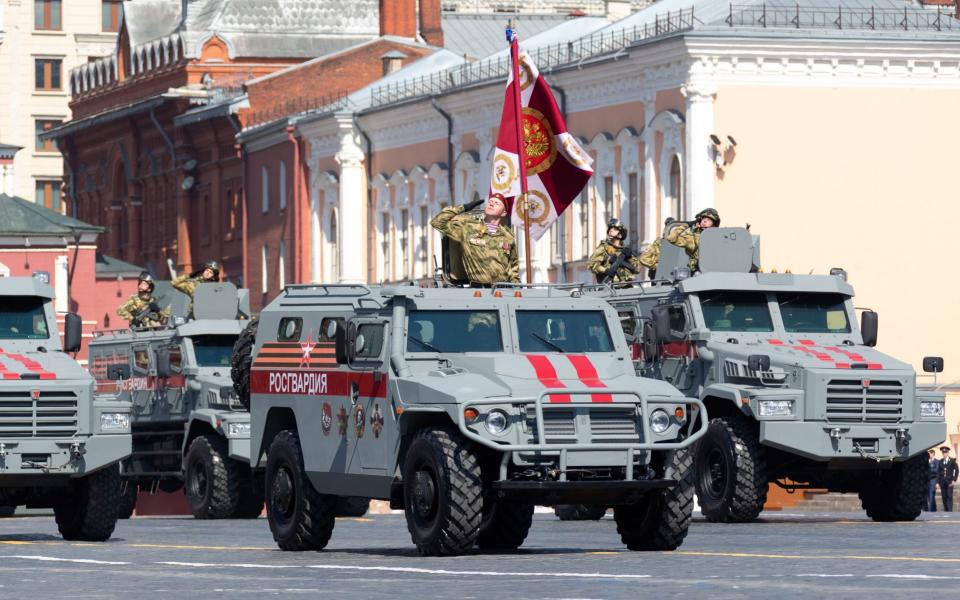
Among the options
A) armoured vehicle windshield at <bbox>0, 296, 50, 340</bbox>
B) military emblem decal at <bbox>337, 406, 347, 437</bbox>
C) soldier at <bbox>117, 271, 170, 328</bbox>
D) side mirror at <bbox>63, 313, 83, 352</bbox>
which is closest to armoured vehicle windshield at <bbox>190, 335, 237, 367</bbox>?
soldier at <bbox>117, 271, 170, 328</bbox>

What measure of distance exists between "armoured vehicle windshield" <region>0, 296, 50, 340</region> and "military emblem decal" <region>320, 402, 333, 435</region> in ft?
18.5

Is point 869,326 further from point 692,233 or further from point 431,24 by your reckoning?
point 431,24

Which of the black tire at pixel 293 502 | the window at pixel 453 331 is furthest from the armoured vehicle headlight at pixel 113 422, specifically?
the window at pixel 453 331

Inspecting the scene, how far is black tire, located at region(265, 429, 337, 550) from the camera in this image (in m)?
22.5

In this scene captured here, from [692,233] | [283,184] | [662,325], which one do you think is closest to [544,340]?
[662,325]

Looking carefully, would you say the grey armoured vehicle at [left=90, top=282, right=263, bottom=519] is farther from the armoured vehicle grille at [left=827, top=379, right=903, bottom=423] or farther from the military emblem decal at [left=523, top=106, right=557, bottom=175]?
the armoured vehicle grille at [left=827, top=379, right=903, bottom=423]

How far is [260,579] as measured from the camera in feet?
62.8

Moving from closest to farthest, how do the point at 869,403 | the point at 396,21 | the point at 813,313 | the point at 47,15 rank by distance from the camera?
the point at 869,403 < the point at 813,313 < the point at 396,21 < the point at 47,15

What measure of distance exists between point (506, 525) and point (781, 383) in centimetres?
622

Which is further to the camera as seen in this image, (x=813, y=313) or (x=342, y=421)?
(x=813, y=313)

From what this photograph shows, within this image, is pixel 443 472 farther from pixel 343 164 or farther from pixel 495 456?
pixel 343 164

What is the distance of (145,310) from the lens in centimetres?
3947

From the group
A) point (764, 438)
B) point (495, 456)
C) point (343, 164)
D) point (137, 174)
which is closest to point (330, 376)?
point (495, 456)

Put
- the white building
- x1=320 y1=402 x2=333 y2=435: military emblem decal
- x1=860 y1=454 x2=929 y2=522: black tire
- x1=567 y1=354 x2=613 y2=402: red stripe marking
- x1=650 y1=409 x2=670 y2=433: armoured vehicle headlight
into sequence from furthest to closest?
the white building
x1=860 y1=454 x2=929 y2=522: black tire
x1=320 y1=402 x2=333 y2=435: military emblem decal
x1=650 y1=409 x2=670 y2=433: armoured vehicle headlight
x1=567 y1=354 x2=613 y2=402: red stripe marking
